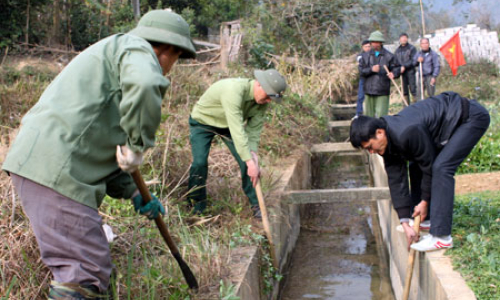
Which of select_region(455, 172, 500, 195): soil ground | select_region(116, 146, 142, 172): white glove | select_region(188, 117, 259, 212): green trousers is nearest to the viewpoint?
select_region(116, 146, 142, 172): white glove

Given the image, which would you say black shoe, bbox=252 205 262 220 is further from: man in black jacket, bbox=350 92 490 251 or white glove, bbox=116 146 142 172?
white glove, bbox=116 146 142 172

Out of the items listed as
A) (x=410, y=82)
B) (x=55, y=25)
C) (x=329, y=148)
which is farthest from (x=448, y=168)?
(x=55, y=25)

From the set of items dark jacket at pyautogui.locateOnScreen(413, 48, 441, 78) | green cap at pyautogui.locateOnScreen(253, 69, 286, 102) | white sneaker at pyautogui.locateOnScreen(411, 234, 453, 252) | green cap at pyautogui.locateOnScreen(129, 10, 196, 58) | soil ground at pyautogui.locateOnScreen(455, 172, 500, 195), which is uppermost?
green cap at pyautogui.locateOnScreen(129, 10, 196, 58)

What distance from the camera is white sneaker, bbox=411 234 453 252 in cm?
407

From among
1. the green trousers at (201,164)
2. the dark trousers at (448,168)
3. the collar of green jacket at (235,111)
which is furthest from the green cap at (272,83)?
the dark trousers at (448,168)

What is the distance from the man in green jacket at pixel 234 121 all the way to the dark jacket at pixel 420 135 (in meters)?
1.19

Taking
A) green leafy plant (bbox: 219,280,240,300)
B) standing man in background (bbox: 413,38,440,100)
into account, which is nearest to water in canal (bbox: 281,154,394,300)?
green leafy plant (bbox: 219,280,240,300)

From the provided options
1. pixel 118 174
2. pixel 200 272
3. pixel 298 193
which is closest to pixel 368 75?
pixel 298 193

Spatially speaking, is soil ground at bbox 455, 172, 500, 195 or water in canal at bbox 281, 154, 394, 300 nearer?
water in canal at bbox 281, 154, 394, 300

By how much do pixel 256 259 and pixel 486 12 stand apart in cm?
3294

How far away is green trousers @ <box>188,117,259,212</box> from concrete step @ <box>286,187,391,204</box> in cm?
93

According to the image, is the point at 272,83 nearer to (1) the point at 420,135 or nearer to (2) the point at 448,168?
(1) the point at 420,135

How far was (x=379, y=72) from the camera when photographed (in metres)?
9.80

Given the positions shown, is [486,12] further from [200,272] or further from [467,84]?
[200,272]
